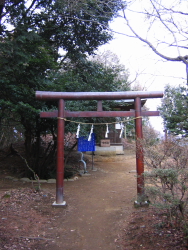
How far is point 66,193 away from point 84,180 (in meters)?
2.10

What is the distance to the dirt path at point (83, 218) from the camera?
3.78 m

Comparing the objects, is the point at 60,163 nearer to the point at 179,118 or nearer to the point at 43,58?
the point at 43,58

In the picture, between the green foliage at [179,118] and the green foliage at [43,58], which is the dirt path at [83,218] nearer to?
the green foliage at [43,58]

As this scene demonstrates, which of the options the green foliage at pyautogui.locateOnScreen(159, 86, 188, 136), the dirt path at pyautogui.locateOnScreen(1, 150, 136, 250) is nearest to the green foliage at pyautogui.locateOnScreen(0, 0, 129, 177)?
the dirt path at pyautogui.locateOnScreen(1, 150, 136, 250)

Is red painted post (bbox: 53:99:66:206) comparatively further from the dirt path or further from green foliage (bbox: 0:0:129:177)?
green foliage (bbox: 0:0:129:177)

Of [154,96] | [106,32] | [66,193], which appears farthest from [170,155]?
[106,32]

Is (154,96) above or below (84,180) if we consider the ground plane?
above

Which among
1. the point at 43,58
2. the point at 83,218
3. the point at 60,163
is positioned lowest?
the point at 83,218

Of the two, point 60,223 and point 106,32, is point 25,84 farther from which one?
point 106,32

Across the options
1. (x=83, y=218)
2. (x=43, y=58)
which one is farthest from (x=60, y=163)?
(x=43, y=58)

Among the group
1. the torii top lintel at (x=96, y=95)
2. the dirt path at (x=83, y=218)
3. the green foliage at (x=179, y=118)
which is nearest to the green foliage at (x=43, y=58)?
the torii top lintel at (x=96, y=95)

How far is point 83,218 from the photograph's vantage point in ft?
16.4

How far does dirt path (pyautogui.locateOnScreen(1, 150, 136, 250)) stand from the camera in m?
3.78

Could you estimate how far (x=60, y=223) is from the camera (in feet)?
15.3
